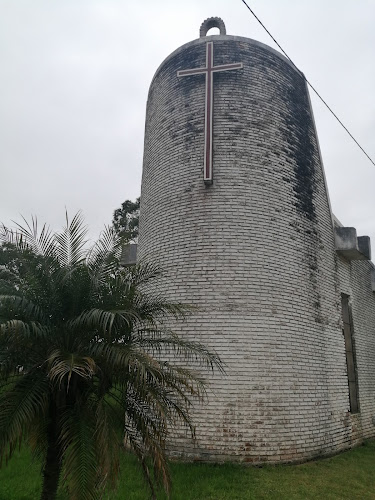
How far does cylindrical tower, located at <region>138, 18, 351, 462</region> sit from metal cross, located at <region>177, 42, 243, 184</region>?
3 cm

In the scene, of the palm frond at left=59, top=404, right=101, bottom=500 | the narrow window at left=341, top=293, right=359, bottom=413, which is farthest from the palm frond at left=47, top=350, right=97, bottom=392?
the narrow window at left=341, top=293, right=359, bottom=413

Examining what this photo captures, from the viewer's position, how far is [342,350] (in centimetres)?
1070

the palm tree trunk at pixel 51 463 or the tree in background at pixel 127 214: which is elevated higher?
the tree in background at pixel 127 214

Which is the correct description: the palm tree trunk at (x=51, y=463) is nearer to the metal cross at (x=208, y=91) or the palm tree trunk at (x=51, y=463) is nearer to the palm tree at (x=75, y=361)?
the palm tree at (x=75, y=361)

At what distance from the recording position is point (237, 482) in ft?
22.2

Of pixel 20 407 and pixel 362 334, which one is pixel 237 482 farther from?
pixel 362 334

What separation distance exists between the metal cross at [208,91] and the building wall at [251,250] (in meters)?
0.16

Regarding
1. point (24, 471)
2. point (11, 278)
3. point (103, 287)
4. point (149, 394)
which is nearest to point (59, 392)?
point (149, 394)

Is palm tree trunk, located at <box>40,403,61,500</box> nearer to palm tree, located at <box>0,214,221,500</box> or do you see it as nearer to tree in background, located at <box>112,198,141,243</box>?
palm tree, located at <box>0,214,221,500</box>

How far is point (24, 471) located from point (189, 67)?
9.77 meters

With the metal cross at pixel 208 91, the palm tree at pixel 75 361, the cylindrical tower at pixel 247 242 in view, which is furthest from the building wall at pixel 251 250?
the palm tree at pixel 75 361

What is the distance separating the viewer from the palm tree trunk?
488 centimetres

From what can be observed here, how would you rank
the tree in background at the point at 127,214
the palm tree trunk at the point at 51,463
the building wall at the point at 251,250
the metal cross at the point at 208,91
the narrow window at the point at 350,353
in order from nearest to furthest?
1. the palm tree trunk at the point at 51,463
2. the building wall at the point at 251,250
3. the metal cross at the point at 208,91
4. the narrow window at the point at 350,353
5. the tree in background at the point at 127,214

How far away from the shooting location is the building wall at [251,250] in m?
8.05
